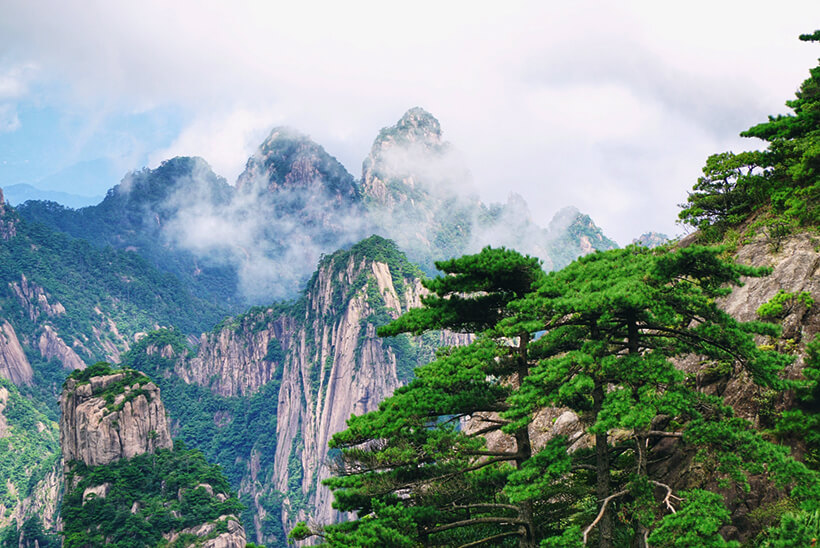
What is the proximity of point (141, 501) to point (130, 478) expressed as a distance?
12.6 feet

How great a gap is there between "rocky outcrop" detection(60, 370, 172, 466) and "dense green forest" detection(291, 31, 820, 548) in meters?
56.5

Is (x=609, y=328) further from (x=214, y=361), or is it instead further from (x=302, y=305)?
(x=214, y=361)

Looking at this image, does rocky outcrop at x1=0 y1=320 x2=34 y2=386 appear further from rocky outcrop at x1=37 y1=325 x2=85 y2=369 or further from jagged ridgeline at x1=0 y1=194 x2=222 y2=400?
rocky outcrop at x1=37 y1=325 x2=85 y2=369

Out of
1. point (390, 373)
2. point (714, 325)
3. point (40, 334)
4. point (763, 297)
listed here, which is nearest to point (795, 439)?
point (714, 325)

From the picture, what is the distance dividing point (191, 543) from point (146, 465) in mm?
13374

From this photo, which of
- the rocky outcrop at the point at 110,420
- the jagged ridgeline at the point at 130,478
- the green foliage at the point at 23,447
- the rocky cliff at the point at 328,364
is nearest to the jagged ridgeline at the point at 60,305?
the green foliage at the point at 23,447

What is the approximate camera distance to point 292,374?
126 metres

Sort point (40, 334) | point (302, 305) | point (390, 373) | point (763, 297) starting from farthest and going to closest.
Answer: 1. point (40, 334)
2. point (302, 305)
3. point (390, 373)
4. point (763, 297)

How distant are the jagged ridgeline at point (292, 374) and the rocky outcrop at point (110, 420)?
2949cm

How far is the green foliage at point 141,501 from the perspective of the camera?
169 ft

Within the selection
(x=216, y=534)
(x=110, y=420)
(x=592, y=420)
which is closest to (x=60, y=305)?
(x=110, y=420)

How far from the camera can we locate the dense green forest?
9.62 meters

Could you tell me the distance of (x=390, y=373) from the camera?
105m

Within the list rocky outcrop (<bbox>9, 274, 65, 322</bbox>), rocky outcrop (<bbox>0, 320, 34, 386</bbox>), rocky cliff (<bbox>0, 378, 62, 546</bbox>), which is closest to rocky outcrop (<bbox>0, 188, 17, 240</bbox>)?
rocky outcrop (<bbox>9, 274, 65, 322</bbox>)
